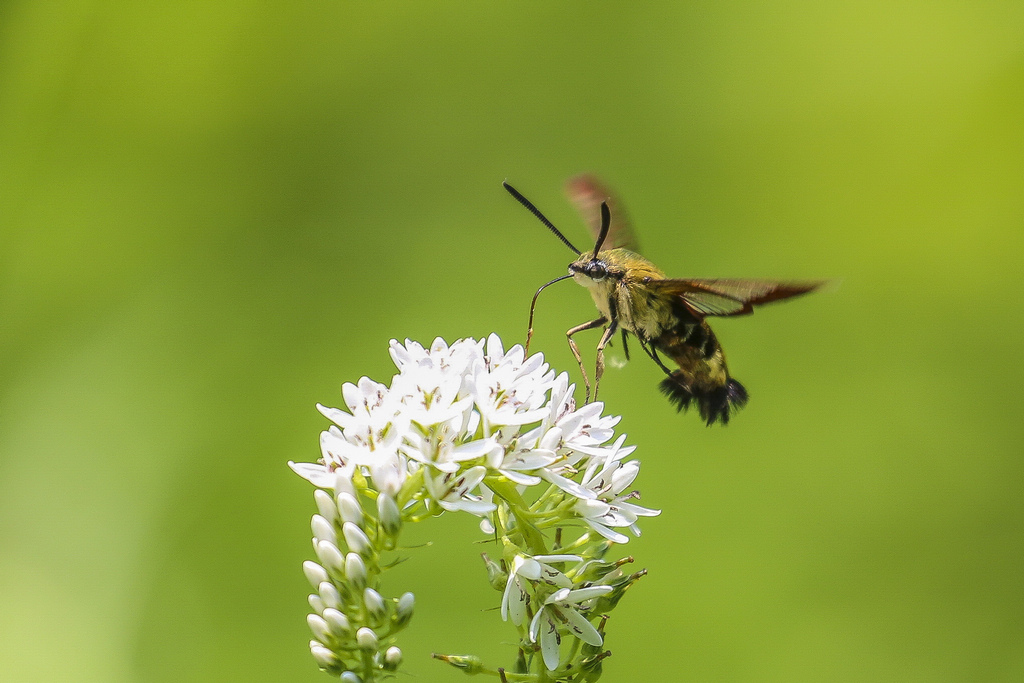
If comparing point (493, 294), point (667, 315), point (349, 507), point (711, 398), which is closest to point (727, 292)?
point (667, 315)

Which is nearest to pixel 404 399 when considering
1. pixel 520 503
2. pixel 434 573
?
pixel 520 503

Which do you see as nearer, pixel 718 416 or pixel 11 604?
pixel 718 416

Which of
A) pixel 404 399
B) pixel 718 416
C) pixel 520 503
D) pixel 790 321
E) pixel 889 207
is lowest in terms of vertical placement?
pixel 520 503

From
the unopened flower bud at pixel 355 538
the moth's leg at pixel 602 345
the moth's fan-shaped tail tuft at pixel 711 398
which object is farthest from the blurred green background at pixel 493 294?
the unopened flower bud at pixel 355 538

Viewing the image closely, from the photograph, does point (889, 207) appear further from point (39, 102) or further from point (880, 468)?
point (39, 102)

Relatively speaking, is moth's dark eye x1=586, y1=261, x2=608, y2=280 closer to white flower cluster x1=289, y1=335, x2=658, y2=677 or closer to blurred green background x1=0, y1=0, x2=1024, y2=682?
white flower cluster x1=289, y1=335, x2=658, y2=677
